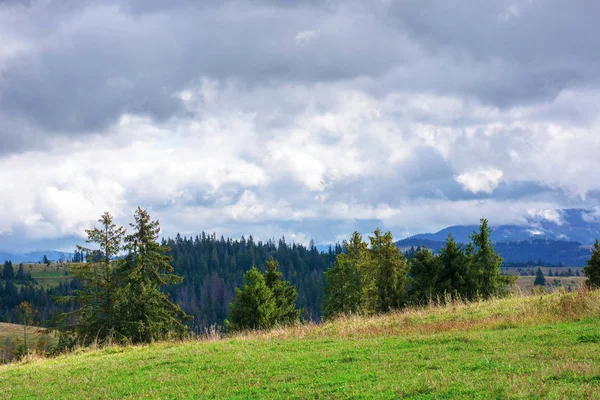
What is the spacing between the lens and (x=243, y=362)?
14.8 meters

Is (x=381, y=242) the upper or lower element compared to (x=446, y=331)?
upper

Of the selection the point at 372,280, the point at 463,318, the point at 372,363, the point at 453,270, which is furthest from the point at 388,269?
the point at 372,363

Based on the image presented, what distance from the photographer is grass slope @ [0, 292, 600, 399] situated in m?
10.1

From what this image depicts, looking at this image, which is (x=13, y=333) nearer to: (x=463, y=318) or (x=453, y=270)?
(x=453, y=270)

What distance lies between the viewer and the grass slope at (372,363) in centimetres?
1015

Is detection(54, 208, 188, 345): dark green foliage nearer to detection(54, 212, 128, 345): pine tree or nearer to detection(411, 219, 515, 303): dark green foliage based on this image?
detection(54, 212, 128, 345): pine tree

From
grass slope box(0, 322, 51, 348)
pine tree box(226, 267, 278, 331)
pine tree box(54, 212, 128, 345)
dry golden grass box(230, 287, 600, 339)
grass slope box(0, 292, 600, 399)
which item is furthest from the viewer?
grass slope box(0, 322, 51, 348)

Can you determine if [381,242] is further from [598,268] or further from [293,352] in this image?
[293,352]

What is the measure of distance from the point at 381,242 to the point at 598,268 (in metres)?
20.7

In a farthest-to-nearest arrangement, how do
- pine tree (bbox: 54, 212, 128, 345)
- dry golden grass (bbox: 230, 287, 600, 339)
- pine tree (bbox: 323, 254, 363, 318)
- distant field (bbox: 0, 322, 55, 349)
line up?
1. distant field (bbox: 0, 322, 55, 349)
2. pine tree (bbox: 323, 254, 363, 318)
3. pine tree (bbox: 54, 212, 128, 345)
4. dry golden grass (bbox: 230, 287, 600, 339)

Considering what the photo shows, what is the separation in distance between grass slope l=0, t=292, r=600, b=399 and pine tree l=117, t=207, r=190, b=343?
21.6 metres

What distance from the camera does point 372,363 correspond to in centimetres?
1307

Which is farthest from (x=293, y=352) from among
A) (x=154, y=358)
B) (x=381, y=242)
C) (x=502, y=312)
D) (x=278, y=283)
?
(x=278, y=283)

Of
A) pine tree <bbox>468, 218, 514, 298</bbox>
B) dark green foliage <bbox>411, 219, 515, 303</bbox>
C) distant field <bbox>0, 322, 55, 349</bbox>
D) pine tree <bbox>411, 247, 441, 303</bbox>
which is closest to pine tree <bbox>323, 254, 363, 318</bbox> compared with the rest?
pine tree <bbox>411, 247, 441, 303</bbox>
